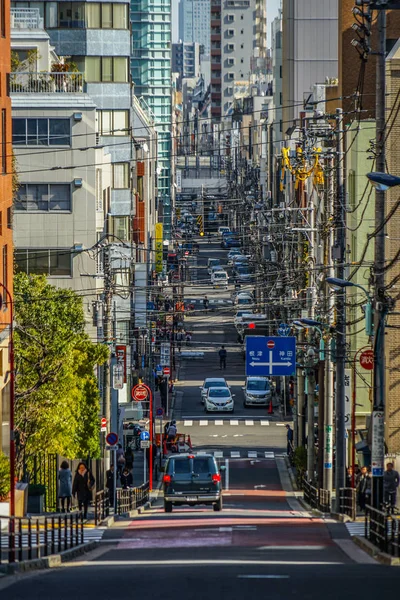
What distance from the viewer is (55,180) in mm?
64875

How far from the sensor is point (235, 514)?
121ft

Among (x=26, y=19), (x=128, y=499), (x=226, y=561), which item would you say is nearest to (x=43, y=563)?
(x=226, y=561)

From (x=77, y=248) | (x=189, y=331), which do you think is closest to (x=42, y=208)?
(x=77, y=248)

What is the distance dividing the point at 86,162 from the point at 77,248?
410cm

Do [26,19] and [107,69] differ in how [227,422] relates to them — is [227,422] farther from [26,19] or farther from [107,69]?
[26,19]

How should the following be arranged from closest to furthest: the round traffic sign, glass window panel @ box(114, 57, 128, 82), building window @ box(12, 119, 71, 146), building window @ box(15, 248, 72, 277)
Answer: the round traffic sign, building window @ box(12, 119, 71, 146), building window @ box(15, 248, 72, 277), glass window panel @ box(114, 57, 128, 82)

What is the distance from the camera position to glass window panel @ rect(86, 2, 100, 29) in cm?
8019

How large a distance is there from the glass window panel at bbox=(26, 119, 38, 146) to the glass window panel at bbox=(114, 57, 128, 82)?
59.1 ft

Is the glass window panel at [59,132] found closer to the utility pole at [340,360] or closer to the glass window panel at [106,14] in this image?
the glass window panel at [106,14]

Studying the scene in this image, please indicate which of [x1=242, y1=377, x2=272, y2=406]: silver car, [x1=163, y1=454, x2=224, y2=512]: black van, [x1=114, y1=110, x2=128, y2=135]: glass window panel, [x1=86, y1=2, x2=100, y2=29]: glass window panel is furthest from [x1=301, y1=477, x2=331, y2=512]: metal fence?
[x1=86, y1=2, x2=100, y2=29]: glass window panel

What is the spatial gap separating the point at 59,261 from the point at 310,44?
178 ft

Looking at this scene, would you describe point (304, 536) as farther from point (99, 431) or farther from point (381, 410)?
point (99, 431)

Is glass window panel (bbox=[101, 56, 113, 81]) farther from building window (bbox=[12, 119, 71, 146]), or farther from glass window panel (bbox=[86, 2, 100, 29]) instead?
building window (bbox=[12, 119, 71, 146])

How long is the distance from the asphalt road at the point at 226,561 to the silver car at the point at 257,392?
28766mm
